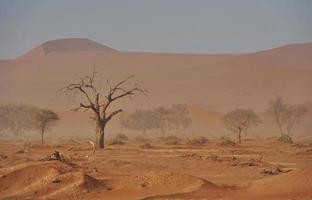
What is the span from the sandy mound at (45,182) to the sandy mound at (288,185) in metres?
4.79

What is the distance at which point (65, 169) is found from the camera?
20.0 m

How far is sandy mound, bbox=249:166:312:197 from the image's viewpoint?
16558 millimetres

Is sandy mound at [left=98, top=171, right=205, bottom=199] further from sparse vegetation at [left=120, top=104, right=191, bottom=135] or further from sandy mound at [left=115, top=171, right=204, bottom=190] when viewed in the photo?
sparse vegetation at [left=120, top=104, right=191, bottom=135]

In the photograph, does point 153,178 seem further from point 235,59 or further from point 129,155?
point 235,59

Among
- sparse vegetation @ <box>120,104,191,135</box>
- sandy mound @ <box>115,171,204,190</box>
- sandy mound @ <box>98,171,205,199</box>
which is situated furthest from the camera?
sparse vegetation @ <box>120,104,191,135</box>

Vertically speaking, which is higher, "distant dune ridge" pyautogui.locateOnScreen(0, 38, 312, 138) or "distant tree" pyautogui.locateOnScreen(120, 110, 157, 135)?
"distant dune ridge" pyautogui.locateOnScreen(0, 38, 312, 138)

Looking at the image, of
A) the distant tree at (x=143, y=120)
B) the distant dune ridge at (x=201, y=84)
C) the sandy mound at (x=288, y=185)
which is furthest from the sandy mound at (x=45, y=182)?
the distant dune ridge at (x=201, y=84)

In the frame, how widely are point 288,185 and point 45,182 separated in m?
7.19

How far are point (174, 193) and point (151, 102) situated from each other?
141m

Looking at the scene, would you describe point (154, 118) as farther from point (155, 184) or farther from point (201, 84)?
point (155, 184)

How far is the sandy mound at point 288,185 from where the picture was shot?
1656 centimetres

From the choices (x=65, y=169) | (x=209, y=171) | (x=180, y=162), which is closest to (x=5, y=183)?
(x=65, y=169)

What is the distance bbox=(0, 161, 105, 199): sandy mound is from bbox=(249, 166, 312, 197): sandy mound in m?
4.79

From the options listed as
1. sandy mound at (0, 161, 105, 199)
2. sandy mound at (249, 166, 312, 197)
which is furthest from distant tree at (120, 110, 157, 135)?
sandy mound at (249, 166, 312, 197)
